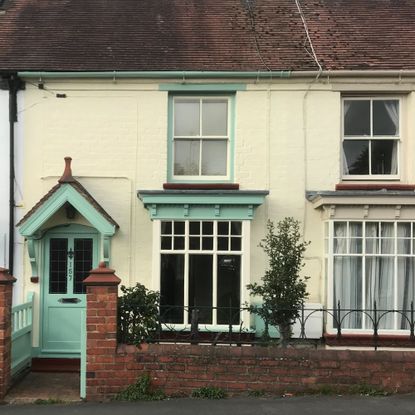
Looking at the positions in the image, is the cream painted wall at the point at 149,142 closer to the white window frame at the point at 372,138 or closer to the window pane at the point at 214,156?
the white window frame at the point at 372,138

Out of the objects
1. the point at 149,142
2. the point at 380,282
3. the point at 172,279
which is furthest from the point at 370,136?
the point at 172,279

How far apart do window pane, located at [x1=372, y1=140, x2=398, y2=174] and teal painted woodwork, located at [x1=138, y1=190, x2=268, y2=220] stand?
2226 millimetres

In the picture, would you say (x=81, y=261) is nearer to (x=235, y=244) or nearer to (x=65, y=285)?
(x=65, y=285)

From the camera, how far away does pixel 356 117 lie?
9.52m

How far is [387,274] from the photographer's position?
8.78 metres

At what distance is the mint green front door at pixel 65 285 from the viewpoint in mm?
8922

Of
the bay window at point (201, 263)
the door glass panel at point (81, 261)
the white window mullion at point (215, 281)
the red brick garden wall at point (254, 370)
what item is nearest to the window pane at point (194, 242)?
the bay window at point (201, 263)

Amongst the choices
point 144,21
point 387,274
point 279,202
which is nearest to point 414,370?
point 387,274

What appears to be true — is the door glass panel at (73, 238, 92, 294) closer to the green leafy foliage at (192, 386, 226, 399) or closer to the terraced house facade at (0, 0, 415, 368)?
the terraced house facade at (0, 0, 415, 368)

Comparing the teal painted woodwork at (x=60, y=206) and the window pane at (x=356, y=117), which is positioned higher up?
the window pane at (x=356, y=117)

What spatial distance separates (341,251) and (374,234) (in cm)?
61

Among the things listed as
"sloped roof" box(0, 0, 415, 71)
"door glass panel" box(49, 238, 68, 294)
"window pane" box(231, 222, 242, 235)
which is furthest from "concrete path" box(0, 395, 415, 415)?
"sloped roof" box(0, 0, 415, 71)

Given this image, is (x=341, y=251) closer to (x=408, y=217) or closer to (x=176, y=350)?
(x=408, y=217)

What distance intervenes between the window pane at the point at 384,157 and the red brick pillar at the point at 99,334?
17.3ft
